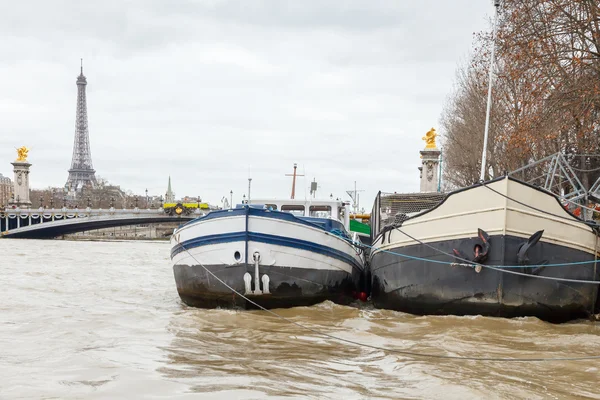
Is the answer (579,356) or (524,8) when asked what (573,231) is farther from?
(524,8)

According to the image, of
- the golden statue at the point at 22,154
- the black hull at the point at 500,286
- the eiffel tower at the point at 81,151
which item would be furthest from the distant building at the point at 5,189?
the black hull at the point at 500,286

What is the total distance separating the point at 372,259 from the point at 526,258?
4.34 m

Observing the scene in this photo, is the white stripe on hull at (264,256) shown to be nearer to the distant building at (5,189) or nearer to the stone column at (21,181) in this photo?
the stone column at (21,181)

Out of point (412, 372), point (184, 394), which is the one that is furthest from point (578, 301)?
point (184, 394)

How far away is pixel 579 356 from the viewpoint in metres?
8.56

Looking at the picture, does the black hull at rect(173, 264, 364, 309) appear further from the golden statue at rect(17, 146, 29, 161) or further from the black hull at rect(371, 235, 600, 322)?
the golden statue at rect(17, 146, 29, 161)

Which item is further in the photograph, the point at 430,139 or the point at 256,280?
the point at 430,139

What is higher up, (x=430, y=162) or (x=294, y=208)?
(x=430, y=162)

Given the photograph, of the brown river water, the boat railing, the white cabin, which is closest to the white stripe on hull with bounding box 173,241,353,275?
the brown river water

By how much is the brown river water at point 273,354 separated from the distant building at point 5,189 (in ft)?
554

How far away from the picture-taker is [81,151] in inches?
5502

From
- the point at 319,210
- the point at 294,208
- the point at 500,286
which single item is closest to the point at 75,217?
the point at 294,208

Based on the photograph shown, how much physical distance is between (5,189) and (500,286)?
185871 mm

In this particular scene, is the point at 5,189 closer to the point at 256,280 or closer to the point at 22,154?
the point at 22,154
